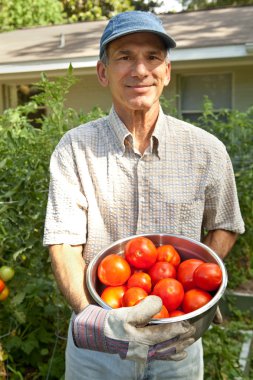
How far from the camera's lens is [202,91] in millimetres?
8719

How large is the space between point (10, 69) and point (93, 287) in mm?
8100

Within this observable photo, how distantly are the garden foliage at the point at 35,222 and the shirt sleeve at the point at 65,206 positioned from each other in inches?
23.9

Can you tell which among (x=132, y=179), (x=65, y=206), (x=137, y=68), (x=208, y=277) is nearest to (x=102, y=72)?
(x=137, y=68)

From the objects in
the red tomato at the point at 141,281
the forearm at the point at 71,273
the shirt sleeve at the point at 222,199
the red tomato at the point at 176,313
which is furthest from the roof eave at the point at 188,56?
the red tomato at the point at 176,313

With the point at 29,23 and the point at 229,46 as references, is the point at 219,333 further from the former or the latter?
the point at 29,23

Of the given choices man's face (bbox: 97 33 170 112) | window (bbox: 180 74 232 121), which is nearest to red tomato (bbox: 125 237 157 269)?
man's face (bbox: 97 33 170 112)

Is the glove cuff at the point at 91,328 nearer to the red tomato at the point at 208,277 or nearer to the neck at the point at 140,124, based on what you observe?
the red tomato at the point at 208,277

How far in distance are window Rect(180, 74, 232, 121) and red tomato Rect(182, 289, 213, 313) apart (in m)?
7.22

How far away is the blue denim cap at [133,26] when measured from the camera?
5.74 feet

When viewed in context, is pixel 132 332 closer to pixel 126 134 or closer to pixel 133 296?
pixel 133 296

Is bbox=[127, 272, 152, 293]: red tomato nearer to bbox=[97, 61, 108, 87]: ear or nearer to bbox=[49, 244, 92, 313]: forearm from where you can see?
bbox=[49, 244, 92, 313]: forearm

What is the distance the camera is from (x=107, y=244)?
1.93 m

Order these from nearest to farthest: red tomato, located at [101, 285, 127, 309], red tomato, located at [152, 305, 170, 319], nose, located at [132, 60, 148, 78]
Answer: red tomato, located at [152, 305, 170, 319], red tomato, located at [101, 285, 127, 309], nose, located at [132, 60, 148, 78]

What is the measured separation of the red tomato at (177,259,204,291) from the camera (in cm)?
167
